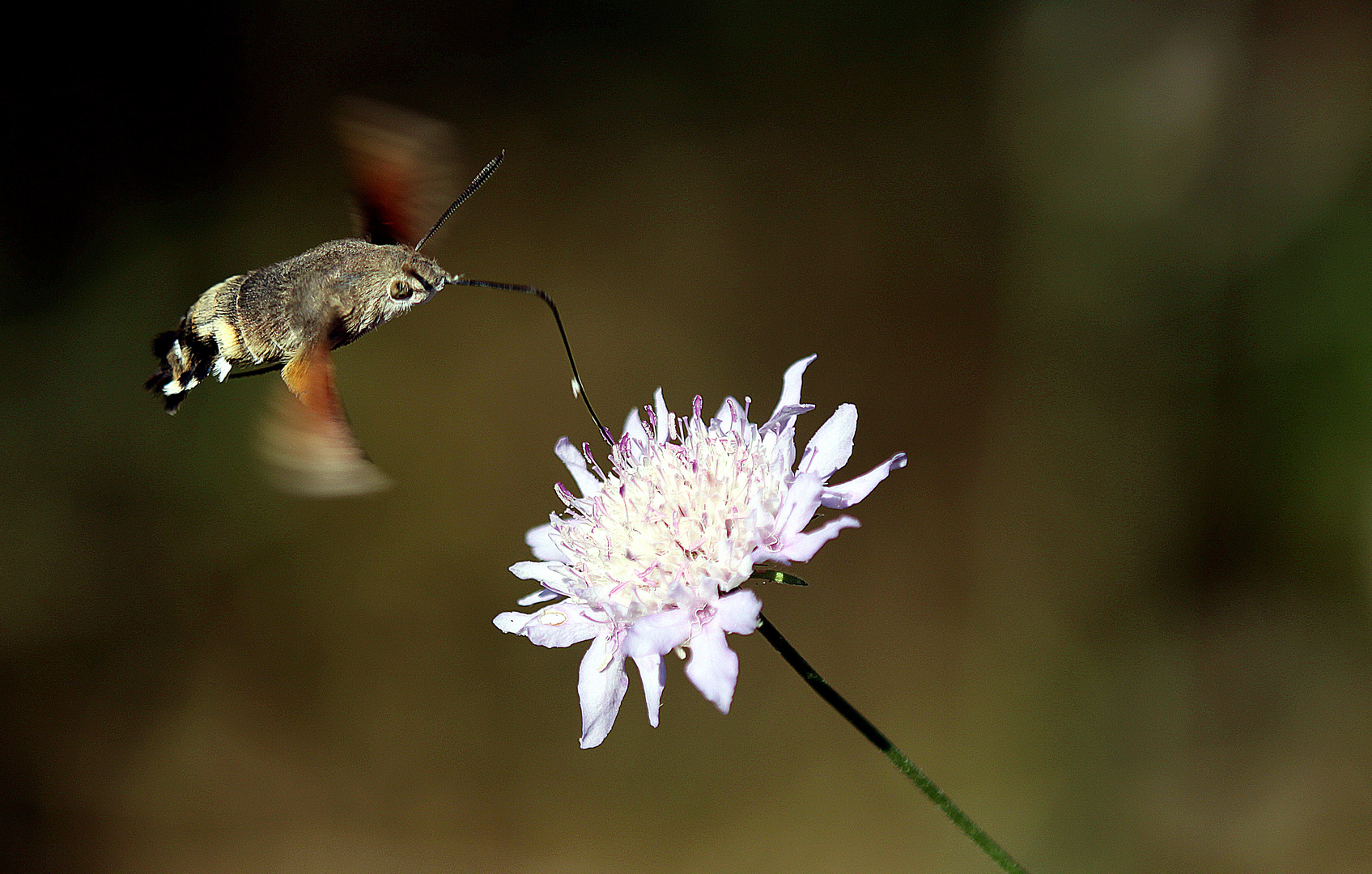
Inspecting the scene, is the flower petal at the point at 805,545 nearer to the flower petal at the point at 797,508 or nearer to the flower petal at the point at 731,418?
the flower petal at the point at 797,508

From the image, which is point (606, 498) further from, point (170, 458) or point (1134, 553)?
point (170, 458)

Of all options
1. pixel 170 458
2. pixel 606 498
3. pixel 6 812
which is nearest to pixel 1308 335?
pixel 606 498

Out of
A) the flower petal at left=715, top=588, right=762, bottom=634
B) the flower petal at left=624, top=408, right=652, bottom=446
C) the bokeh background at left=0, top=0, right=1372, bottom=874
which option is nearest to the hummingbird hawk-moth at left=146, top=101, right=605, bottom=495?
the flower petal at left=624, top=408, right=652, bottom=446

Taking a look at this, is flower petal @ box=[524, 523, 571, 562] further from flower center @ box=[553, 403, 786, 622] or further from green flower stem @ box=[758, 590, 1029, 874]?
green flower stem @ box=[758, 590, 1029, 874]

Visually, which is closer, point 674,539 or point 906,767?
point 906,767

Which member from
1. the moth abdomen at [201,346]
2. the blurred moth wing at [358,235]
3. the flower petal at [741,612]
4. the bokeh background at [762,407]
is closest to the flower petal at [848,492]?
the flower petal at [741,612]

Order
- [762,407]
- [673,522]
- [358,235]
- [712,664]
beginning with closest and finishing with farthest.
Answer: [712,664] < [673,522] < [358,235] < [762,407]

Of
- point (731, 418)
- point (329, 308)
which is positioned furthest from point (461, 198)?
point (731, 418)

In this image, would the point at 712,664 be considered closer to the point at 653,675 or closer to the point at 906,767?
the point at 653,675
